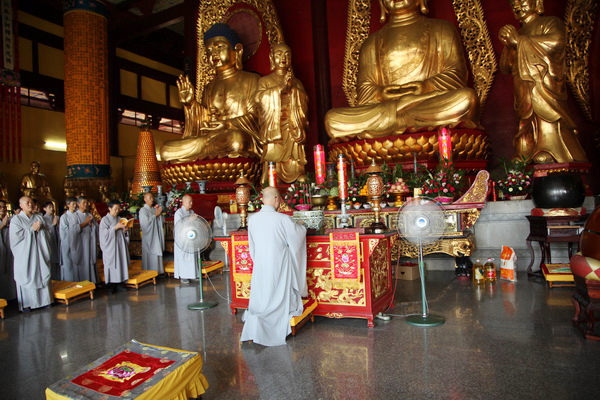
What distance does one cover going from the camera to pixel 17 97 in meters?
10.4

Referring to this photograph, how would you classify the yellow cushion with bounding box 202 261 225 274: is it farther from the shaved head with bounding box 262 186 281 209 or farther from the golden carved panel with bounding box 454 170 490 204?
the golden carved panel with bounding box 454 170 490 204

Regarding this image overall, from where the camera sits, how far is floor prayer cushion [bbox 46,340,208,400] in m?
1.93

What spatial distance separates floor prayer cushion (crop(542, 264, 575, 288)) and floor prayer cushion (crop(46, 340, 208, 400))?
12.2 ft

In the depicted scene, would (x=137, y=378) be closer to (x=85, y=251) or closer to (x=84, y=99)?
(x=85, y=251)

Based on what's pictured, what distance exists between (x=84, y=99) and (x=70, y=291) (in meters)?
7.05

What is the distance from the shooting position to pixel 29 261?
4980 millimetres

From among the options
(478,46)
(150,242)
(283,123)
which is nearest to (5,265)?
(150,242)

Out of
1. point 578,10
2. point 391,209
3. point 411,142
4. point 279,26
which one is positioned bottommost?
point 391,209

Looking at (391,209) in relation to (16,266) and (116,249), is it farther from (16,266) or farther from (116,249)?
(16,266)

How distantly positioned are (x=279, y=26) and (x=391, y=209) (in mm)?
6379

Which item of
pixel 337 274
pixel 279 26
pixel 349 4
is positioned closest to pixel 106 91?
pixel 279 26

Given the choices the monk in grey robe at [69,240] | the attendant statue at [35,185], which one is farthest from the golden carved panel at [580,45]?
the attendant statue at [35,185]

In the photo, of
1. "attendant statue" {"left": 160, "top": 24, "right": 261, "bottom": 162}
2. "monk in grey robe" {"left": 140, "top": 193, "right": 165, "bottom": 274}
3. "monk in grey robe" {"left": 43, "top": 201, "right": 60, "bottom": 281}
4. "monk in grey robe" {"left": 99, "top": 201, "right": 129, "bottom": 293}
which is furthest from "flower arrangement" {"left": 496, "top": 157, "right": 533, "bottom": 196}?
"monk in grey robe" {"left": 43, "top": 201, "right": 60, "bottom": 281}

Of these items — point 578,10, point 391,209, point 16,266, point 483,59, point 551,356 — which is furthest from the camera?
point 483,59
